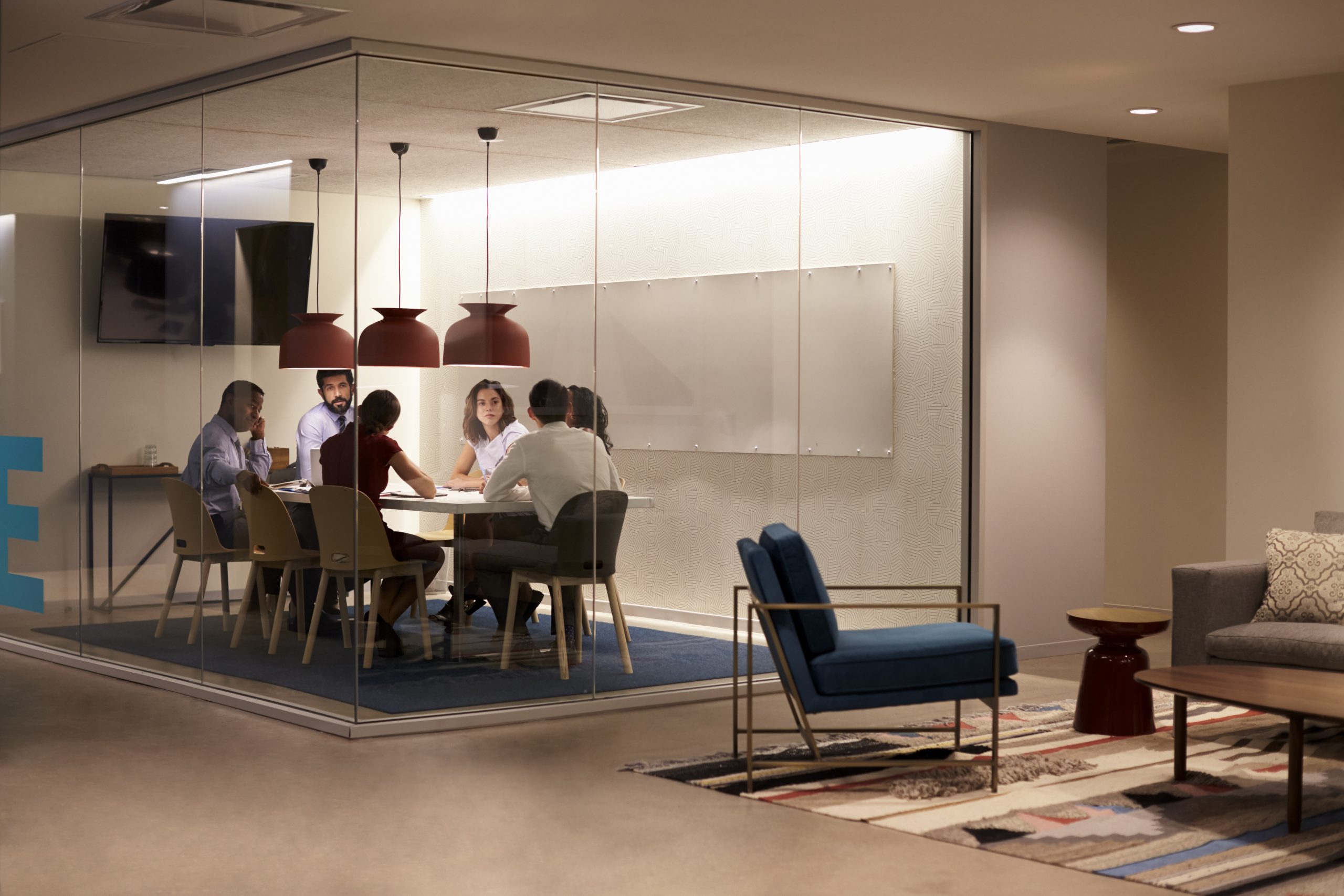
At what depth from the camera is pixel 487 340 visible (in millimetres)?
6352

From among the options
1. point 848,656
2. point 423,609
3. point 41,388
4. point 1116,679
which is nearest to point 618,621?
point 423,609

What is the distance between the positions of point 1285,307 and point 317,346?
444cm

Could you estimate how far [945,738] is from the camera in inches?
241

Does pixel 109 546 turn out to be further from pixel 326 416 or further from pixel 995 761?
pixel 995 761

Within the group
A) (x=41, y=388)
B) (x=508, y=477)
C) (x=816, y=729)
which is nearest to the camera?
(x=816, y=729)

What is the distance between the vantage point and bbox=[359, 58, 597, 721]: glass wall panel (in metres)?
6.11

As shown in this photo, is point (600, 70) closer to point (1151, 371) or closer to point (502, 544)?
point (502, 544)

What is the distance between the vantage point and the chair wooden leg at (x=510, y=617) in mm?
6363

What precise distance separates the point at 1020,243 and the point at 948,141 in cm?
68

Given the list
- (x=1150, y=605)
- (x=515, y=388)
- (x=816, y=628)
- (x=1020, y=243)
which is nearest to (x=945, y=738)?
(x=816, y=628)

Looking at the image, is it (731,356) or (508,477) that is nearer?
(508,477)

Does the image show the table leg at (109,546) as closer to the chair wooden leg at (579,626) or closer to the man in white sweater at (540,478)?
the man in white sweater at (540,478)

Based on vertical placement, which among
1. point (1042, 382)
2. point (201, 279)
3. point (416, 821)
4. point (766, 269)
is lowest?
point (416, 821)

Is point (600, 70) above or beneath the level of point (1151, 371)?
above
